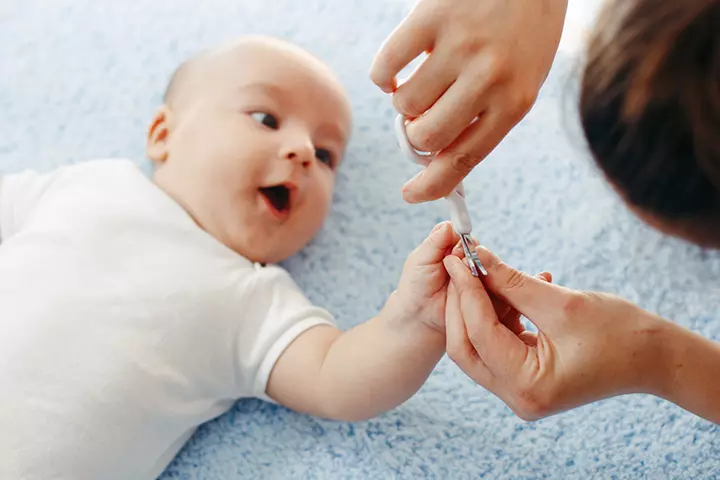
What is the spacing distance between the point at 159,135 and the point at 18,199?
24 cm

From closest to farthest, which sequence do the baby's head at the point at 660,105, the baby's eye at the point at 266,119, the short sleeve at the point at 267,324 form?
the baby's head at the point at 660,105 < the short sleeve at the point at 267,324 < the baby's eye at the point at 266,119

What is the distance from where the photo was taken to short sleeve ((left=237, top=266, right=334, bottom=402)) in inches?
40.8

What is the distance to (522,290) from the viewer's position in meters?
0.78

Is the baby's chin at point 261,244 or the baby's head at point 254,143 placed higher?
the baby's head at point 254,143

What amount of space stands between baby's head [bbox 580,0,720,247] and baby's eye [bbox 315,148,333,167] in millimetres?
607

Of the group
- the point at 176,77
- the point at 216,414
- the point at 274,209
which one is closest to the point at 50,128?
the point at 176,77

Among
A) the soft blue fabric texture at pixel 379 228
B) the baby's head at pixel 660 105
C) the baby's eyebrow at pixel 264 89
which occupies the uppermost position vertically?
the baby's head at pixel 660 105

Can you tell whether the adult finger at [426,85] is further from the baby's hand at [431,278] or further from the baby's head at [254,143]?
the baby's head at [254,143]

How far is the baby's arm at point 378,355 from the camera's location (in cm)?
88

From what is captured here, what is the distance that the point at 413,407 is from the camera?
1082 millimetres

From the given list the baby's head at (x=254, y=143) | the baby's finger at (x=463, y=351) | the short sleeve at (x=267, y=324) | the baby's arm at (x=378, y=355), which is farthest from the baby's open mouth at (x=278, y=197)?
the baby's finger at (x=463, y=351)

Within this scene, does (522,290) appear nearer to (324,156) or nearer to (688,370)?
(688,370)

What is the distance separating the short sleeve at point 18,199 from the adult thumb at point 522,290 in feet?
2.46

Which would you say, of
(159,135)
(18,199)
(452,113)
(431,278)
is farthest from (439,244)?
(18,199)
